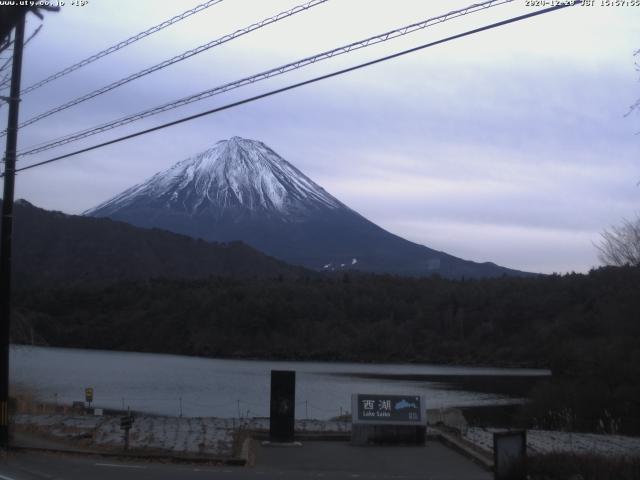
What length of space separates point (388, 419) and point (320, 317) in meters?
102

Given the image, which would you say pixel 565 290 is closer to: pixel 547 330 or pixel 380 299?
pixel 547 330

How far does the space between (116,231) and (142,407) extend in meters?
143

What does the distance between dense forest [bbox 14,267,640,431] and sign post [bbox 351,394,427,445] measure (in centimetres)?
6942

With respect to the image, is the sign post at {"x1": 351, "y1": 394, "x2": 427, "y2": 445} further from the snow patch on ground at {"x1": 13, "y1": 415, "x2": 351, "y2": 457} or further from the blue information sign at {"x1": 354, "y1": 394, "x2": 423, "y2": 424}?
the snow patch on ground at {"x1": 13, "y1": 415, "x2": 351, "y2": 457}

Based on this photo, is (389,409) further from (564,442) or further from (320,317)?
(320,317)

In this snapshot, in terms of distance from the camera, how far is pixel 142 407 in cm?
4088

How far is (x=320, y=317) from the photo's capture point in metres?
122

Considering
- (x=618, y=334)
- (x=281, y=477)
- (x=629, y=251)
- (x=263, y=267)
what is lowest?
(x=281, y=477)

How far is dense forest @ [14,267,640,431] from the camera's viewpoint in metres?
107

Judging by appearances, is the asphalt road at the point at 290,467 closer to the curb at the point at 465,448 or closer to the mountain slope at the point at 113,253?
the curb at the point at 465,448

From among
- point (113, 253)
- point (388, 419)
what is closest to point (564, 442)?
point (388, 419)

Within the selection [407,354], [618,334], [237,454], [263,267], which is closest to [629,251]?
[618,334]

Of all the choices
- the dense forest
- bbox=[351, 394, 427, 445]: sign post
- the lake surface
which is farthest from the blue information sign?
Result: the dense forest

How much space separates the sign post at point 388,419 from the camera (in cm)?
2014
